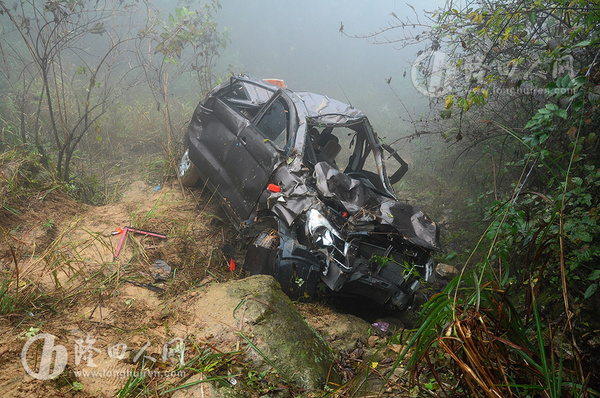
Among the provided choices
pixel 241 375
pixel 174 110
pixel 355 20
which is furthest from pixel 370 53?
pixel 241 375

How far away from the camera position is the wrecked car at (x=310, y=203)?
293cm

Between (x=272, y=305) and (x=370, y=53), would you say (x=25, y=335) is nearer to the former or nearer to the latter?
(x=272, y=305)

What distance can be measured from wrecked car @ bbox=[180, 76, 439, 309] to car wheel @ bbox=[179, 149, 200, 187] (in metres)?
0.12

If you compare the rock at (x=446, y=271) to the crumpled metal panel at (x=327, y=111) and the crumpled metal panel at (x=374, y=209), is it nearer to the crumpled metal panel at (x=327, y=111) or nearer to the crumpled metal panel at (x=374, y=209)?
the crumpled metal panel at (x=374, y=209)

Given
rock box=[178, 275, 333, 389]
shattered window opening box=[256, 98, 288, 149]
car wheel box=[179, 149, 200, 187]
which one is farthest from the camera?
car wheel box=[179, 149, 200, 187]

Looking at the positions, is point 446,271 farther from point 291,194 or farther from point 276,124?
point 276,124

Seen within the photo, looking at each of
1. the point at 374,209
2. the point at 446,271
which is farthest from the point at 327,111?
the point at 446,271

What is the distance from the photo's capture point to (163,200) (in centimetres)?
462

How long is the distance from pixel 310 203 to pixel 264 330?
4.41ft

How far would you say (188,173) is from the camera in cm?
486

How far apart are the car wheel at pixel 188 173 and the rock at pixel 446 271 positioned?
11.8ft

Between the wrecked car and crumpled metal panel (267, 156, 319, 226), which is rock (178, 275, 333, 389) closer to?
the wrecked car

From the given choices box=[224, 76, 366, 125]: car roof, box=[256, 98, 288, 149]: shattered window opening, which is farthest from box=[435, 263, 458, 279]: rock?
box=[256, 98, 288, 149]: shattered window opening

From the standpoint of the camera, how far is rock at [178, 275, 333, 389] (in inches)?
77.7
